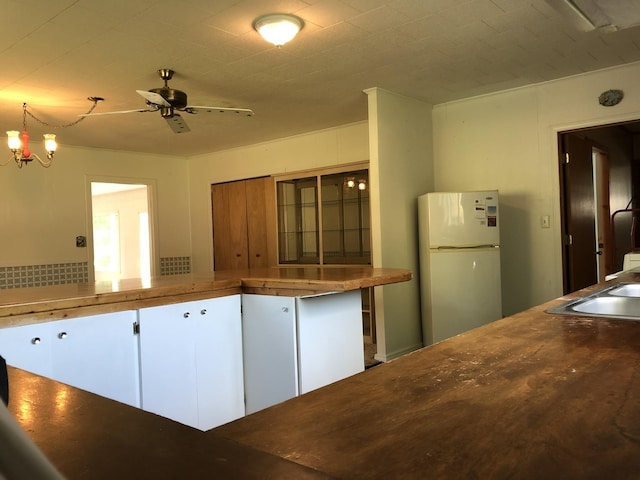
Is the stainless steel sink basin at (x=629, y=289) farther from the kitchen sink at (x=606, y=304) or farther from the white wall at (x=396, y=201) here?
the white wall at (x=396, y=201)

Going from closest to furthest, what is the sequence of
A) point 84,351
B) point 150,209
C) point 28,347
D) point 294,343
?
1. point 28,347
2. point 84,351
3. point 294,343
4. point 150,209

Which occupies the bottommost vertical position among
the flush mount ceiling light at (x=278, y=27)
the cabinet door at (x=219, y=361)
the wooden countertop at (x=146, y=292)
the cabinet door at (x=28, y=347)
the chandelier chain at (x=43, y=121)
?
the cabinet door at (x=219, y=361)

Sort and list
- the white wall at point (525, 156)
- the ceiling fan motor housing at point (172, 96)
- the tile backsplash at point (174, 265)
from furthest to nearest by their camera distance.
Answer: 1. the tile backsplash at point (174, 265)
2. the white wall at point (525, 156)
3. the ceiling fan motor housing at point (172, 96)

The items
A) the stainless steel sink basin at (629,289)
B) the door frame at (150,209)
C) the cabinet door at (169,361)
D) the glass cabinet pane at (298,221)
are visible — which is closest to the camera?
the stainless steel sink basin at (629,289)

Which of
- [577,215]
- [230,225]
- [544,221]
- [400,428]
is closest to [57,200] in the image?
[230,225]

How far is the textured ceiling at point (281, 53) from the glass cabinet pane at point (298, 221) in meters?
1.11

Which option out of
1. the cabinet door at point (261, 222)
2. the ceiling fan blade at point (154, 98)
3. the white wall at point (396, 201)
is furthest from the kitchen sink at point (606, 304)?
the cabinet door at point (261, 222)

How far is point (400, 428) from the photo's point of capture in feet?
2.11

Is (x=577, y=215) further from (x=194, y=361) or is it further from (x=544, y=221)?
(x=194, y=361)

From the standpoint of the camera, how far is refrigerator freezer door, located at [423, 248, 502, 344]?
3.93 m

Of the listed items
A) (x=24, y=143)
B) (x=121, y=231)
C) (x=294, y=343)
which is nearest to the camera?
(x=294, y=343)

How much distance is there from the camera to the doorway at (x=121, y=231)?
8797 mm

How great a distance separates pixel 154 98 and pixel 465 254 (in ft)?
8.41

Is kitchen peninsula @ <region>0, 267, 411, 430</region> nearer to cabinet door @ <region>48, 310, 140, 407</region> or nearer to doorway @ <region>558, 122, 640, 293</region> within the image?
cabinet door @ <region>48, 310, 140, 407</region>
